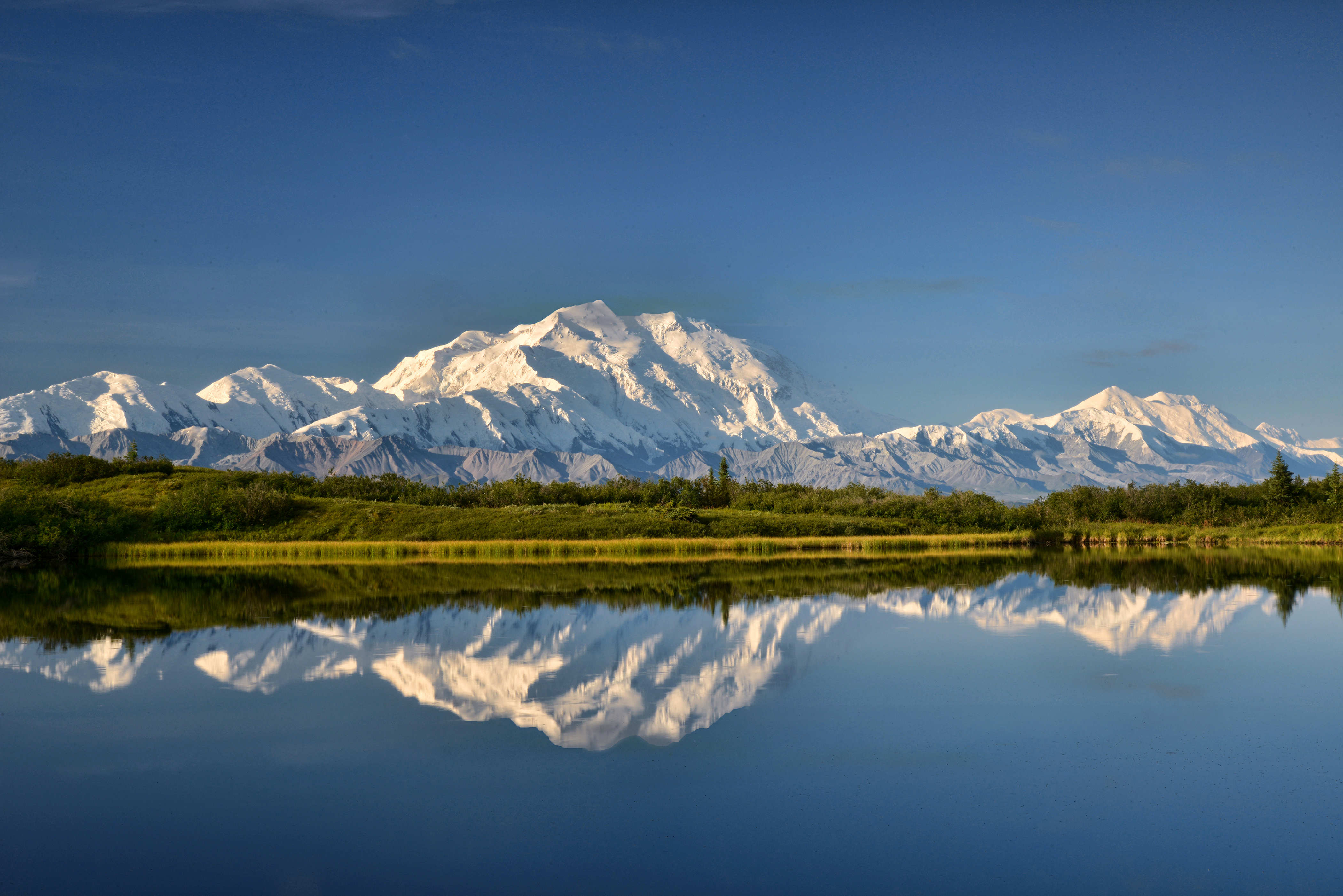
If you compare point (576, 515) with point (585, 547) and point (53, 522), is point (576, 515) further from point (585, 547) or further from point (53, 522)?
point (53, 522)

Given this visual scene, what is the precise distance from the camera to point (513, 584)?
45.2 m

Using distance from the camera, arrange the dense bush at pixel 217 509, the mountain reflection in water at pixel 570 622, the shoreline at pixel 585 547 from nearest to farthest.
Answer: the mountain reflection in water at pixel 570 622
the shoreline at pixel 585 547
the dense bush at pixel 217 509

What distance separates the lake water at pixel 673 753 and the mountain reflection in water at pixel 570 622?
19 centimetres

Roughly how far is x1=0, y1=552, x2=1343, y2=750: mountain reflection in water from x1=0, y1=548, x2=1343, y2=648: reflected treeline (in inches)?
8.9

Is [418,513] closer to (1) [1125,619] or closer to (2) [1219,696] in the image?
(1) [1125,619]

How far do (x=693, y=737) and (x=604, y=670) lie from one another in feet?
19.9

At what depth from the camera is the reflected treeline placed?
113ft

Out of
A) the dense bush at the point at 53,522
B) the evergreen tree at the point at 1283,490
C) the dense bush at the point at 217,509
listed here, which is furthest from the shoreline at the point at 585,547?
the evergreen tree at the point at 1283,490

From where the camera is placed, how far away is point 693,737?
1694cm

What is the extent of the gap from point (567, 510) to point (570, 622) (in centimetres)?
5310

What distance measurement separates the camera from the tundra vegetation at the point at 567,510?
242 ft

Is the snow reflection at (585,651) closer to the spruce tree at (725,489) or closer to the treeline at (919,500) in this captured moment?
the treeline at (919,500)

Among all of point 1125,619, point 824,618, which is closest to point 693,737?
point 824,618

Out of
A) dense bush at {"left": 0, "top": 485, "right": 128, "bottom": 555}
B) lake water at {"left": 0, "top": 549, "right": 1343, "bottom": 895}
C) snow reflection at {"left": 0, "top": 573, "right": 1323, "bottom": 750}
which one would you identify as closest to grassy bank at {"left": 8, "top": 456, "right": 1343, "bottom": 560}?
dense bush at {"left": 0, "top": 485, "right": 128, "bottom": 555}
